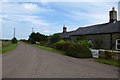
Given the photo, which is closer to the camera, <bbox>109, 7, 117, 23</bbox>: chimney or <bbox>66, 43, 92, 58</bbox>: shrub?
<bbox>66, 43, 92, 58</bbox>: shrub

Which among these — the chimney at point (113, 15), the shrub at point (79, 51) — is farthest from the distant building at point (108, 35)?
the shrub at point (79, 51)

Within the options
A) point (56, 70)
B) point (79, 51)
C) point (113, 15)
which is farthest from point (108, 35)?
point (56, 70)

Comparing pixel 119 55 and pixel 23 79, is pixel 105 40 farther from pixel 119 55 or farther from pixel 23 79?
pixel 23 79

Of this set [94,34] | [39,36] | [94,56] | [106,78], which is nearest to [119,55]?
[94,56]

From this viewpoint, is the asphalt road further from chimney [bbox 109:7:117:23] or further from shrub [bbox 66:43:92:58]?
chimney [bbox 109:7:117:23]

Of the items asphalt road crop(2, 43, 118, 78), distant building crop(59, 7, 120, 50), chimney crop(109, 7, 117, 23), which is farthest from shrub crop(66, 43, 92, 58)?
chimney crop(109, 7, 117, 23)

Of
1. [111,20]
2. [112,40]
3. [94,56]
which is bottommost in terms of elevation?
[94,56]

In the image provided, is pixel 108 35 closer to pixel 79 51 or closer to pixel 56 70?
pixel 79 51

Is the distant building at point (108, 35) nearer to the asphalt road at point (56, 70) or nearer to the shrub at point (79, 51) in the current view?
the shrub at point (79, 51)

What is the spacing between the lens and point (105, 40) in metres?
32.5

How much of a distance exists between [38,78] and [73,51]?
56.5 feet

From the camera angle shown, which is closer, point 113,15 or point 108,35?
point 108,35

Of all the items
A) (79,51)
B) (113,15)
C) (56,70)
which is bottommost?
(56,70)

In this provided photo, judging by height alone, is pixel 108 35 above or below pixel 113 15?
below
